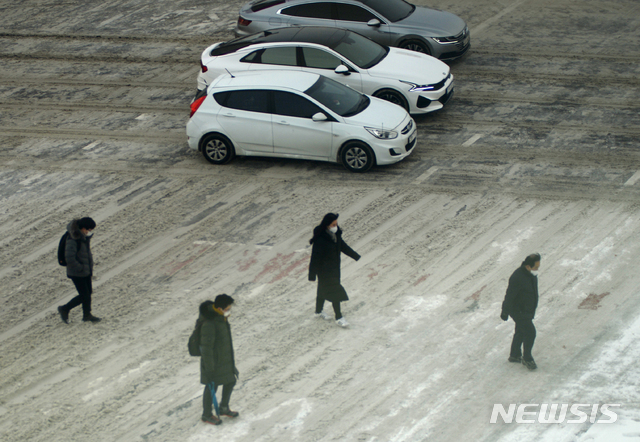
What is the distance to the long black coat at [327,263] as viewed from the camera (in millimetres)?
8539

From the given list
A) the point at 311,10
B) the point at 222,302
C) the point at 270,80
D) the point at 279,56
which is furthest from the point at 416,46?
the point at 222,302

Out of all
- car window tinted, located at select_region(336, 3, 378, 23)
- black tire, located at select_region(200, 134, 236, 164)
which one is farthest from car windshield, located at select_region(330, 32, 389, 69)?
black tire, located at select_region(200, 134, 236, 164)

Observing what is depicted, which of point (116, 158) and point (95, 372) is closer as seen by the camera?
point (95, 372)

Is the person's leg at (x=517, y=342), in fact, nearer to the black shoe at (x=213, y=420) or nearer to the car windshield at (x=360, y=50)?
the black shoe at (x=213, y=420)

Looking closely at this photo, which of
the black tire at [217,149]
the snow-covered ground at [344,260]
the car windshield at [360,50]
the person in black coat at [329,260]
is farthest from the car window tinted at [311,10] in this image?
the person in black coat at [329,260]

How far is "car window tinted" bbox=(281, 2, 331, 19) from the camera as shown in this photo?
1688 cm

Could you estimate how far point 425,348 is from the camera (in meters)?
8.35

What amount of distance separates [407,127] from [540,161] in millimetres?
2442

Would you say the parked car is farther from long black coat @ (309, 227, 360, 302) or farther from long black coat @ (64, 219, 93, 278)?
long black coat @ (64, 219, 93, 278)

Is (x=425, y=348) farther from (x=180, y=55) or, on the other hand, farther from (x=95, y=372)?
(x=180, y=55)

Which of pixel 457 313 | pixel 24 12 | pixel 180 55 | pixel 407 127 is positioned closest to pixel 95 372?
pixel 457 313

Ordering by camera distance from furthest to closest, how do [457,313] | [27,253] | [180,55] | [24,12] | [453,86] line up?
[24,12] → [180,55] → [453,86] → [27,253] → [457,313]

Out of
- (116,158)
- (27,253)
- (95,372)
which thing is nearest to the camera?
(95,372)

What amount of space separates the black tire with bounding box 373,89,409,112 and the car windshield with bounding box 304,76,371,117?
3.25ft
